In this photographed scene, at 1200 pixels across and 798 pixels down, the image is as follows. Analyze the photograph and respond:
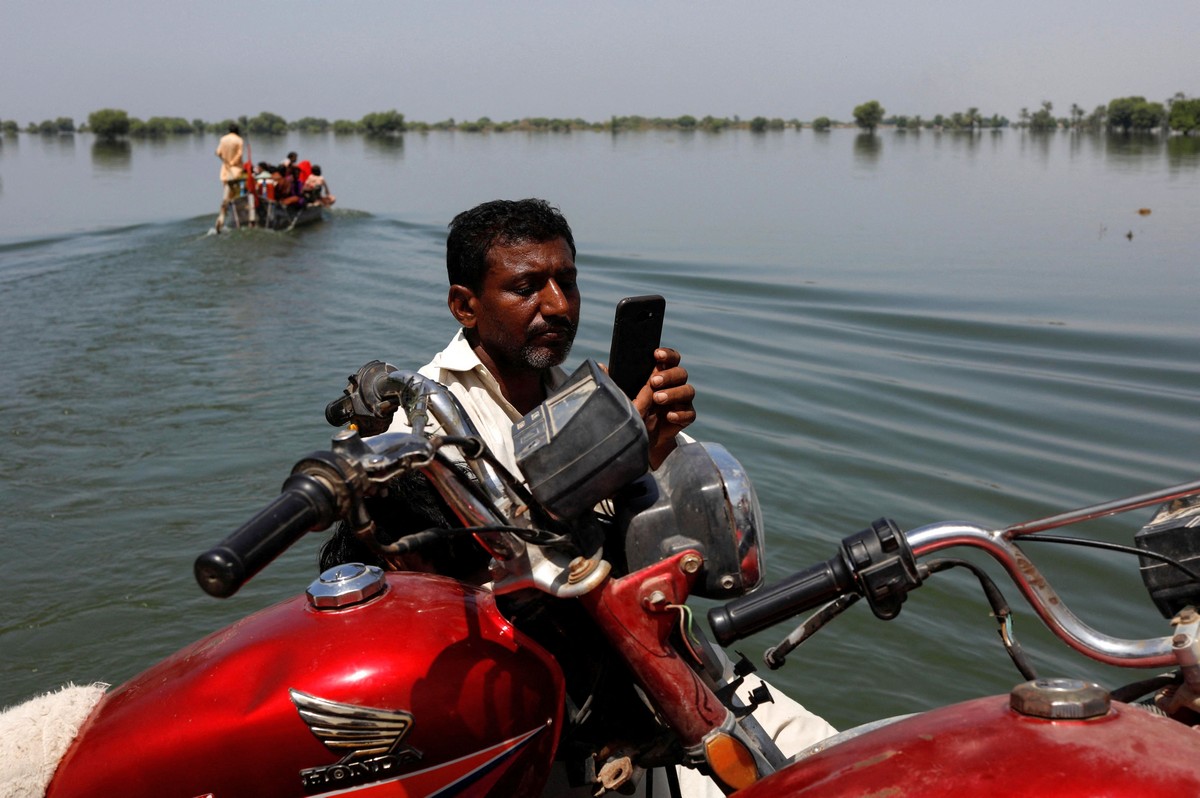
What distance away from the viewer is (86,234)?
1741 centimetres

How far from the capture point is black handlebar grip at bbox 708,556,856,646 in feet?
5.18

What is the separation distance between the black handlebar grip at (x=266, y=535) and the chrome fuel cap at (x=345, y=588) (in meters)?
0.53

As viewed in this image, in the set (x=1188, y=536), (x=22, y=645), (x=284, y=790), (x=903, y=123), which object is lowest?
(x=22, y=645)

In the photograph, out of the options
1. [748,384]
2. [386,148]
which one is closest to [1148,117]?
[386,148]

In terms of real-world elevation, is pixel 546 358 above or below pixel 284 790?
above

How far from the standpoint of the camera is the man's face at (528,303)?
266 centimetres

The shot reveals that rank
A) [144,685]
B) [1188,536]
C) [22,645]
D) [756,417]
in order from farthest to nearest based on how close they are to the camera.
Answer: [756,417], [22,645], [144,685], [1188,536]

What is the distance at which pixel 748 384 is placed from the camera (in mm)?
8164

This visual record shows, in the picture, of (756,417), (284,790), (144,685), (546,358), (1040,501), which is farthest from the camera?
(756,417)

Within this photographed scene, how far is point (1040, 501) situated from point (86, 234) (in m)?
15.9

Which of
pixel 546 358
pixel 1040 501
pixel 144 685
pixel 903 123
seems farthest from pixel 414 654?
pixel 903 123

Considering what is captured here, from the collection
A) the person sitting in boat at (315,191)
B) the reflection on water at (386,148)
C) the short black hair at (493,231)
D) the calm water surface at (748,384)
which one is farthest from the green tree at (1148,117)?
the short black hair at (493,231)

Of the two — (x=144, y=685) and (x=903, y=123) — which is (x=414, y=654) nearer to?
(x=144, y=685)

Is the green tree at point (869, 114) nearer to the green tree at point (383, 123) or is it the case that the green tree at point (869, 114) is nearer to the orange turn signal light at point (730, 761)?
the green tree at point (383, 123)
